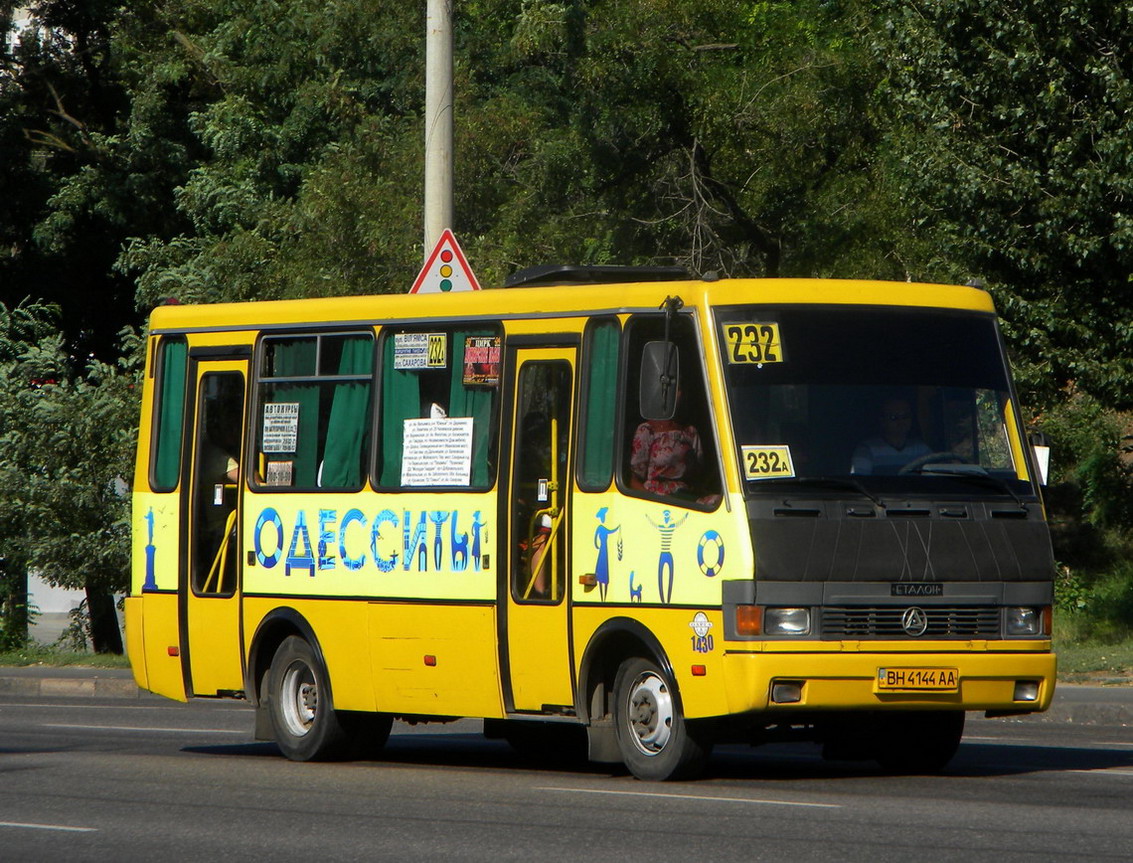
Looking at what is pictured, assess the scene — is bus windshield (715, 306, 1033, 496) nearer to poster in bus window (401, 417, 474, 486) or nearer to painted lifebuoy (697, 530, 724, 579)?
painted lifebuoy (697, 530, 724, 579)

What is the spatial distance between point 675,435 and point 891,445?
114cm

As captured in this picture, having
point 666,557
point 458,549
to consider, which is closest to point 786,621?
point 666,557

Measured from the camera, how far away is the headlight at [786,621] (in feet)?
34.6

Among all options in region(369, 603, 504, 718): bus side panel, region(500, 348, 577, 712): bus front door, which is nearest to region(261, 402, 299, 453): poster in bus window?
region(369, 603, 504, 718): bus side panel

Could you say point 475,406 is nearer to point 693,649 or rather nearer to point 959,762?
point 693,649

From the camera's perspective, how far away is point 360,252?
76.9 ft

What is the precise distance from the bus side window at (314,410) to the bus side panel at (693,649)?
262cm

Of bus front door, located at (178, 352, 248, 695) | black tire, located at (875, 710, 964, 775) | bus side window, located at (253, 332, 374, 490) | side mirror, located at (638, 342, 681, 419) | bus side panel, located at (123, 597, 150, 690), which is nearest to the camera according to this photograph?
side mirror, located at (638, 342, 681, 419)

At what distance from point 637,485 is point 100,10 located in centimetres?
2464

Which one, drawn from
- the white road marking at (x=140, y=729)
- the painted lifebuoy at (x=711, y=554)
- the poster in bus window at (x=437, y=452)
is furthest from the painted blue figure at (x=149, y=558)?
the painted lifebuoy at (x=711, y=554)

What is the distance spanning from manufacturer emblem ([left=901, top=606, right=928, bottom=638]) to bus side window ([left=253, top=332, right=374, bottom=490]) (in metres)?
3.68

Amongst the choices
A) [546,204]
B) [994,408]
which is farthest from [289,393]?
[546,204]

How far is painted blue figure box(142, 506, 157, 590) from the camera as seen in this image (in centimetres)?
1407

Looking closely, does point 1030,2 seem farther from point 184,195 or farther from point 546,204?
point 184,195
